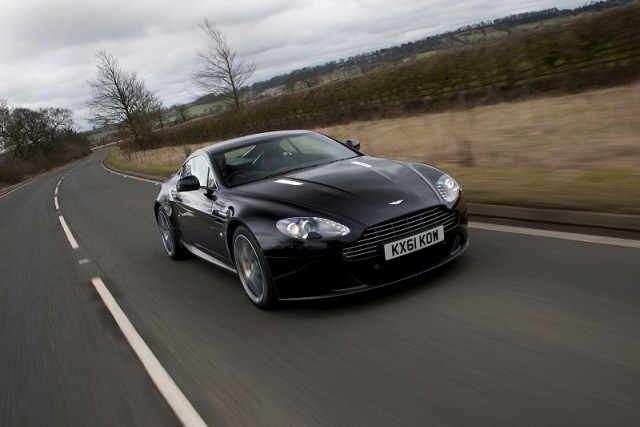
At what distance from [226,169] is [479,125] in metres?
11.4

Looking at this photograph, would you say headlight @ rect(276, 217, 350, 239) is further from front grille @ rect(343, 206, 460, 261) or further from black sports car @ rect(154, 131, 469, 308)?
front grille @ rect(343, 206, 460, 261)

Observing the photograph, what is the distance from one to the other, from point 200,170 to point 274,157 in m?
0.89

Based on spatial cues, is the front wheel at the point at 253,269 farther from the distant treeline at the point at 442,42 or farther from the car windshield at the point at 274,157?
the distant treeline at the point at 442,42

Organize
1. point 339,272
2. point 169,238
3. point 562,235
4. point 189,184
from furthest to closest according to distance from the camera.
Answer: point 169,238 < point 189,184 < point 562,235 < point 339,272

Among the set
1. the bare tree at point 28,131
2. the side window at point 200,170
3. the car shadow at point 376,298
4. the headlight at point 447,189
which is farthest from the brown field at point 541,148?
the bare tree at point 28,131

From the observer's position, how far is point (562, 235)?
5.05 meters

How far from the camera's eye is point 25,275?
26.0 feet

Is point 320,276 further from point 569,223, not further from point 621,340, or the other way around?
point 569,223

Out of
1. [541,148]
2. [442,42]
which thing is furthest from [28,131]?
[541,148]

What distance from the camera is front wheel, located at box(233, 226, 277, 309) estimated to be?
4.32 meters

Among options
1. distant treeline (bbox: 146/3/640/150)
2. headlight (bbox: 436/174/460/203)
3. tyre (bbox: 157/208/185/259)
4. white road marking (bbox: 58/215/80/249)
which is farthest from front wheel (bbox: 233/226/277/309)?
distant treeline (bbox: 146/3/640/150)

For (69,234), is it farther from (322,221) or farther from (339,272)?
(339,272)

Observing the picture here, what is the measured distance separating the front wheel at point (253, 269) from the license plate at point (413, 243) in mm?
937

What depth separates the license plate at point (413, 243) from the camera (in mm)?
3957
